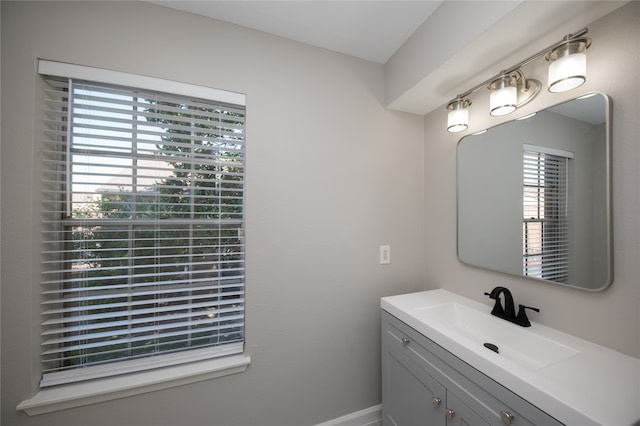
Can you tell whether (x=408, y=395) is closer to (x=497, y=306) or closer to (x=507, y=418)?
(x=507, y=418)

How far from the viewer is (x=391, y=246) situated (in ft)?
5.57

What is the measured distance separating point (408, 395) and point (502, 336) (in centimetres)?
57

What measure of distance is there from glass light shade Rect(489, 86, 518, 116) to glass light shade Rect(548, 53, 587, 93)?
0.52 ft

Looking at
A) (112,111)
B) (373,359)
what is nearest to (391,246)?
(373,359)

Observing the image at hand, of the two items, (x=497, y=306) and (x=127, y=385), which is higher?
(x=497, y=306)

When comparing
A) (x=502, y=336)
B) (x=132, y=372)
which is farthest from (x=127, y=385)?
(x=502, y=336)

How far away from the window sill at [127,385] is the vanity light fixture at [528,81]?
1.90m

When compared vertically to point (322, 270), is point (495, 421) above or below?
below

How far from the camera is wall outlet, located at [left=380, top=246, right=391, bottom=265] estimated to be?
1669 mm

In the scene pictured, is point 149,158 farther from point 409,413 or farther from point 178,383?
point 409,413

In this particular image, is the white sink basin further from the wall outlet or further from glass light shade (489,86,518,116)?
glass light shade (489,86,518,116)

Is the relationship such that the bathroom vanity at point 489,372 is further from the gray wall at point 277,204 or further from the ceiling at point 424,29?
the ceiling at point 424,29

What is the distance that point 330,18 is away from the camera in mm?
1288

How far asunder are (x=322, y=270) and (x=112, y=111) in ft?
4.69
